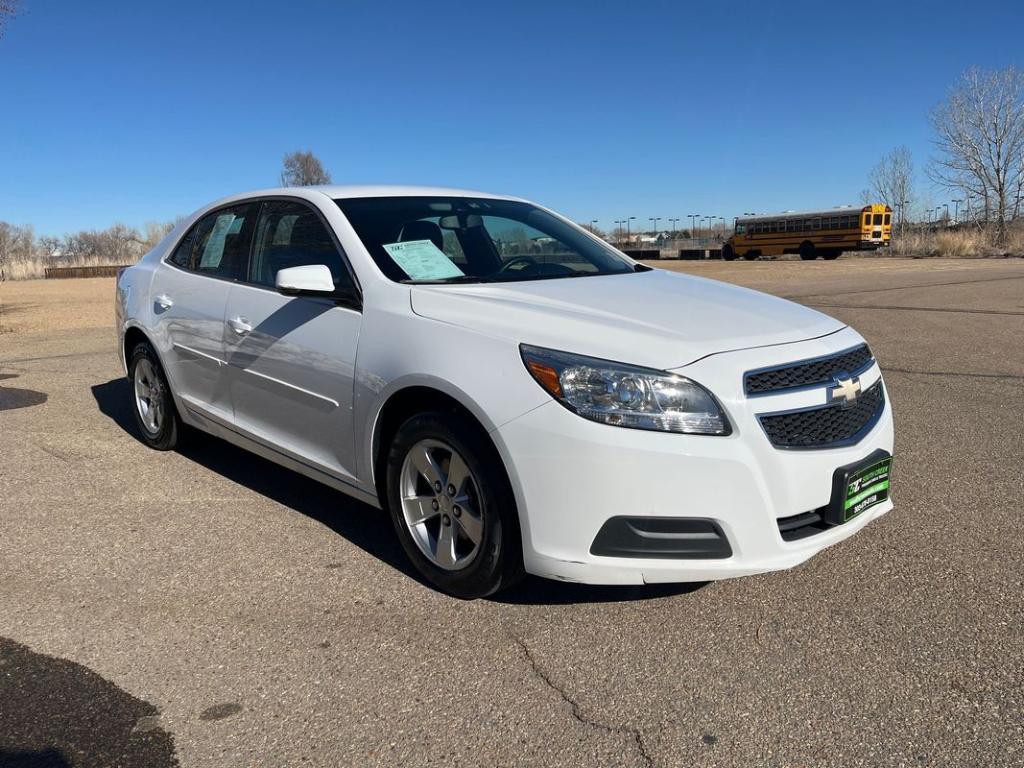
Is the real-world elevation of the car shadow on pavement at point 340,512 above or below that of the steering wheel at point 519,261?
below

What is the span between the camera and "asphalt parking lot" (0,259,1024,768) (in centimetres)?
230

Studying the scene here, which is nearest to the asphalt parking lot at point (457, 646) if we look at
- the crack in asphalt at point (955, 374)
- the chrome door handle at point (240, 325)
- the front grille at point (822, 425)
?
the front grille at point (822, 425)

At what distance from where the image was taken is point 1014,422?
221 inches

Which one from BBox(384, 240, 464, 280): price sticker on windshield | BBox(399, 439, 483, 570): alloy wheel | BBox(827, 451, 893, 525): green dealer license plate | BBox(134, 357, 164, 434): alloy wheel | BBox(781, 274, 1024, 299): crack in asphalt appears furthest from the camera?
BBox(781, 274, 1024, 299): crack in asphalt

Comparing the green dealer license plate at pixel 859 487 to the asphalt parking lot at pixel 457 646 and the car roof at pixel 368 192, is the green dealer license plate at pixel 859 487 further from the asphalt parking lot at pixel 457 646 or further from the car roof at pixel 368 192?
the car roof at pixel 368 192

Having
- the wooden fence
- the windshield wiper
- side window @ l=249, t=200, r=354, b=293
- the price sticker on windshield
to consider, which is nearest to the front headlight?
the windshield wiper

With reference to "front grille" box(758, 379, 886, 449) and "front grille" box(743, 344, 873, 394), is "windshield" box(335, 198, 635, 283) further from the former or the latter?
"front grille" box(758, 379, 886, 449)

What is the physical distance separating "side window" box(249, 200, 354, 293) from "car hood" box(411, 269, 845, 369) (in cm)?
64

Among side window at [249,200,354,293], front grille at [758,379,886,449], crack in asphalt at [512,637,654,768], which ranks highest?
side window at [249,200,354,293]

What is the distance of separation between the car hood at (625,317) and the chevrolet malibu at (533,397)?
0.01 m

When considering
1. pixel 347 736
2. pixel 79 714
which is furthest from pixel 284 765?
pixel 79 714

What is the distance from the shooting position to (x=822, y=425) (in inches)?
111

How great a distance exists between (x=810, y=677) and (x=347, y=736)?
145 centimetres

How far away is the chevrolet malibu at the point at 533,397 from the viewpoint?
2.62 m
